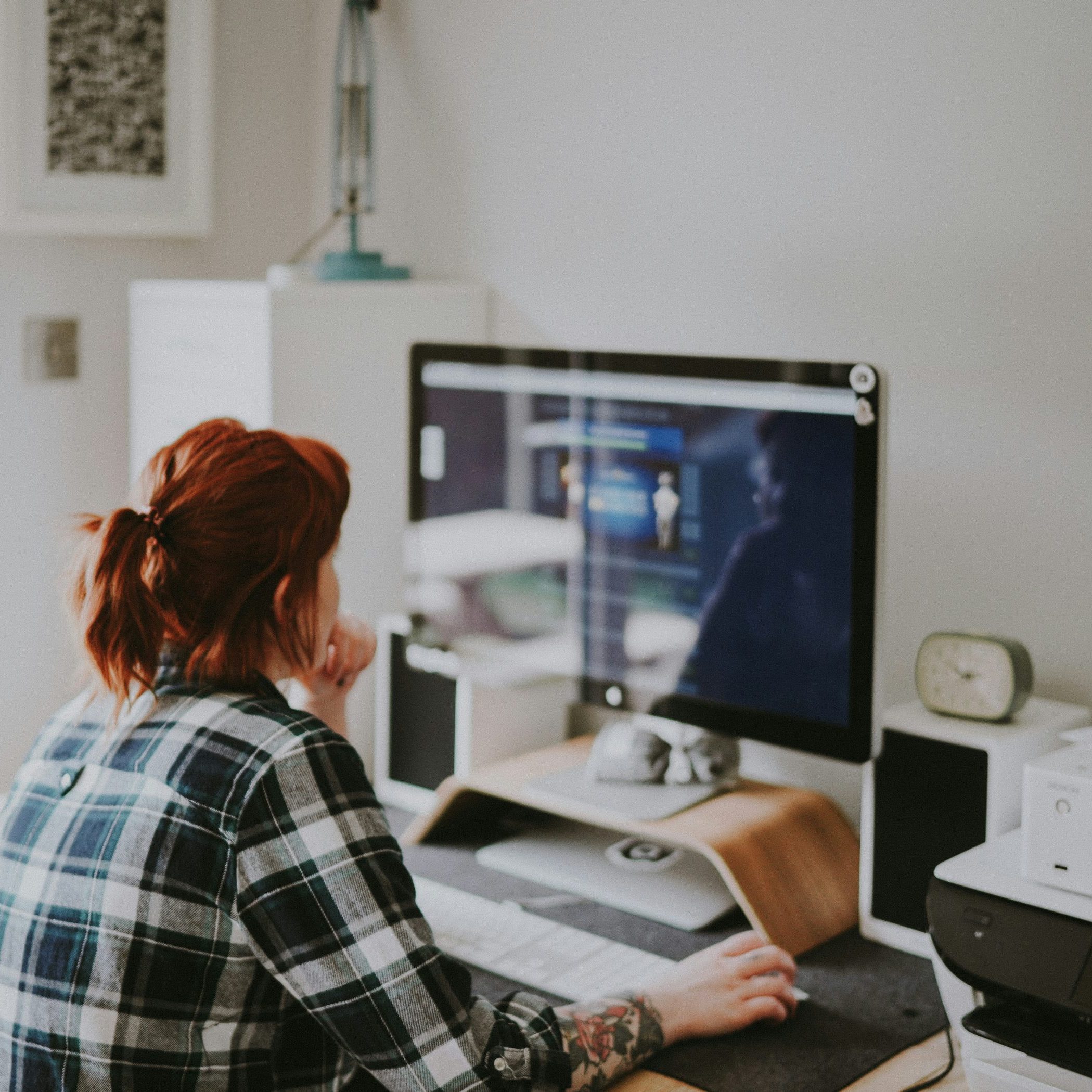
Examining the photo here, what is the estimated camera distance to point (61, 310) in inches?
87.7

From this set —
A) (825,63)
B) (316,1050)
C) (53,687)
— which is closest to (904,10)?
(825,63)

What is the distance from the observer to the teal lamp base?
218cm

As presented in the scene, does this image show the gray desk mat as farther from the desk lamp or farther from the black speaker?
the desk lamp

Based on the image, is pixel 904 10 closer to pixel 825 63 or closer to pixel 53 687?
pixel 825 63

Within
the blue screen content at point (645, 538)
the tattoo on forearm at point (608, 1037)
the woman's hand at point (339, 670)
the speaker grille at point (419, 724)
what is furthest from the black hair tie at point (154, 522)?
the speaker grille at point (419, 724)

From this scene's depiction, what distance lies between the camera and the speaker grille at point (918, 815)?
1.53m

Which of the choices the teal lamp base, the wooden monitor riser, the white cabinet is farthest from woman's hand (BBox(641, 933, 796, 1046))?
the teal lamp base

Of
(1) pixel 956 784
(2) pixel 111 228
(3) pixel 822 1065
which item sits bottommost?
(3) pixel 822 1065

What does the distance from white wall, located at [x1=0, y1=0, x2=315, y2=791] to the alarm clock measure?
1.34 metres

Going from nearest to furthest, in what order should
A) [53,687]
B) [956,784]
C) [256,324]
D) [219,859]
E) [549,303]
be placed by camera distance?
[219,859], [956,784], [256,324], [549,303], [53,687]

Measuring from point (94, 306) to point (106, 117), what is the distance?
0.29 metres

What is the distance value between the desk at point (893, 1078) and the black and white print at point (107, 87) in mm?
1573

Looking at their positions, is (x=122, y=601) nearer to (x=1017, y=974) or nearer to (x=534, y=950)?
(x=534, y=950)

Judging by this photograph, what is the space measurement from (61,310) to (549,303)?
0.75 m
